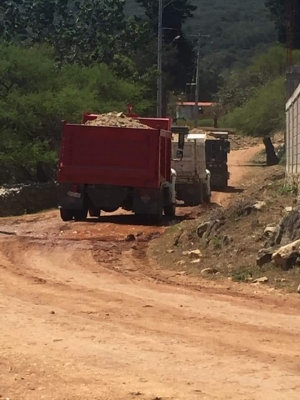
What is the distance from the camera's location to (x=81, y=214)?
69.6 feet

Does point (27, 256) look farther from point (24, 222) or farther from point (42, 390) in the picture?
point (42, 390)

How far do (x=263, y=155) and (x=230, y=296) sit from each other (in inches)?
2109

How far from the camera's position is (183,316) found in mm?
9039

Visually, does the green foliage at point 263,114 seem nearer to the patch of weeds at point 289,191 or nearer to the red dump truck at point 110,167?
the red dump truck at point 110,167

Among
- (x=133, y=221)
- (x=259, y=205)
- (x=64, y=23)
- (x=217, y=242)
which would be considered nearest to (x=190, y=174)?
(x=133, y=221)

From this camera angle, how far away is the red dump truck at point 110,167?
20453mm

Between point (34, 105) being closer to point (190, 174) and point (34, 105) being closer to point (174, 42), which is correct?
point (190, 174)

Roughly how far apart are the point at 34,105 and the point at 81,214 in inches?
450

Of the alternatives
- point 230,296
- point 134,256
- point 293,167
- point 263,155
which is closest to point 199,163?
point 293,167

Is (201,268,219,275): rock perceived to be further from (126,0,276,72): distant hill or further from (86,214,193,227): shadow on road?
(126,0,276,72): distant hill

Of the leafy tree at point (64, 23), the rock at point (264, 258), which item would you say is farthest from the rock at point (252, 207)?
the leafy tree at point (64, 23)

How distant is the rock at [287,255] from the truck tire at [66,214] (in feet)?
33.3

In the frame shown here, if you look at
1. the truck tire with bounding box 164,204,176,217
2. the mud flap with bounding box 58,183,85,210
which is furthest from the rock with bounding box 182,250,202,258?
the truck tire with bounding box 164,204,176,217

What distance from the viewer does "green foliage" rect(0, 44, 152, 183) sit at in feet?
101
